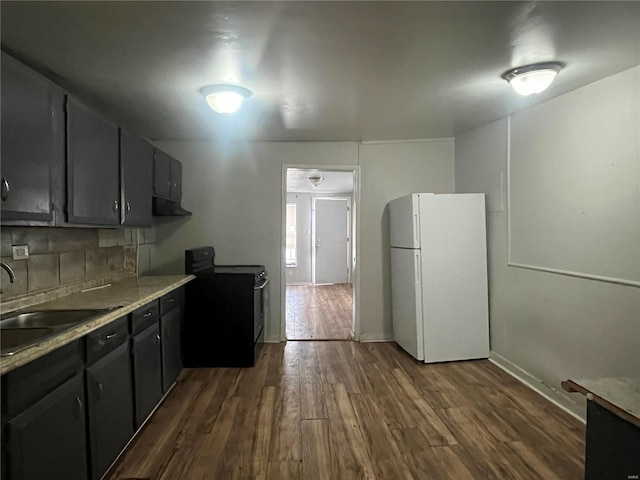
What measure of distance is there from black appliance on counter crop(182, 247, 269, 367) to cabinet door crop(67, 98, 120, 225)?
109 cm

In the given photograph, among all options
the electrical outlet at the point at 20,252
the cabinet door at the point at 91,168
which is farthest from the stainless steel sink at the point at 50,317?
the cabinet door at the point at 91,168

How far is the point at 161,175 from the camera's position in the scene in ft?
11.3

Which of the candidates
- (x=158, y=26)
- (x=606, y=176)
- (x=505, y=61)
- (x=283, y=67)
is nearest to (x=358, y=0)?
(x=283, y=67)

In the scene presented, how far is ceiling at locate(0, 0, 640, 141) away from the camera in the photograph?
166 centimetres

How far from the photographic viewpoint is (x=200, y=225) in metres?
4.19

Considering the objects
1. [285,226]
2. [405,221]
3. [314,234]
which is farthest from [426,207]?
[314,234]

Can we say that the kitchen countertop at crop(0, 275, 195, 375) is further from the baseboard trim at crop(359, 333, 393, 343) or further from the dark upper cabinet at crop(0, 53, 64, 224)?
the baseboard trim at crop(359, 333, 393, 343)

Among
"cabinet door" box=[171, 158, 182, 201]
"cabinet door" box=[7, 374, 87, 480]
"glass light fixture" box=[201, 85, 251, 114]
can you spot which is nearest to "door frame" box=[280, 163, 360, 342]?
"cabinet door" box=[171, 158, 182, 201]

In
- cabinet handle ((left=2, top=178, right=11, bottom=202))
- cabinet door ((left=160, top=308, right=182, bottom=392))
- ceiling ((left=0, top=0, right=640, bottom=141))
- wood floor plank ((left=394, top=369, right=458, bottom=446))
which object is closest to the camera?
cabinet handle ((left=2, top=178, right=11, bottom=202))

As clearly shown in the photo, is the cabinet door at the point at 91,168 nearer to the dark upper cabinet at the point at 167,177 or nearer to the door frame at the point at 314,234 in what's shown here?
the dark upper cabinet at the point at 167,177

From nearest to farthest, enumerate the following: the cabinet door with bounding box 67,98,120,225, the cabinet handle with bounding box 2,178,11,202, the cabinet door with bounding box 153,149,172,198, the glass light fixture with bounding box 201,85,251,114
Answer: the cabinet handle with bounding box 2,178,11,202
the cabinet door with bounding box 67,98,120,225
the glass light fixture with bounding box 201,85,251,114
the cabinet door with bounding box 153,149,172,198

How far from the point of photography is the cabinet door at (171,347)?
9.04ft

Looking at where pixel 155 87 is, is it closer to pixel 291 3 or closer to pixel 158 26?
pixel 158 26

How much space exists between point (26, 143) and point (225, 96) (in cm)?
124
